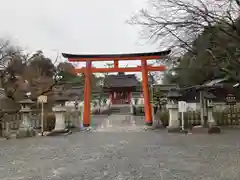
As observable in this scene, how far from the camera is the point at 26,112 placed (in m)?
16.0

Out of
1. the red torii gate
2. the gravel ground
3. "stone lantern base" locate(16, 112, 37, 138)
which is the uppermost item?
the red torii gate

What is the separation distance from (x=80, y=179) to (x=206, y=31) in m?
14.3

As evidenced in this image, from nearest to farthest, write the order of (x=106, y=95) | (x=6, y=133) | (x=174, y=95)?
(x=6, y=133) < (x=174, y=95) < (x=106, y=95)

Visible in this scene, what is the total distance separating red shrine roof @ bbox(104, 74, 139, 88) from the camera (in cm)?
4581

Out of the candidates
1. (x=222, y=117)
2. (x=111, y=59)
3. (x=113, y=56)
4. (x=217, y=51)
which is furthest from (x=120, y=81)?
(x=222, y=117)

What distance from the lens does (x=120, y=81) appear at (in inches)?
1861

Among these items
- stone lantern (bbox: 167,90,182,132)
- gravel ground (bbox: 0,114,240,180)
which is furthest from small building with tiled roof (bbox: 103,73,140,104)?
gravel ground (bbox: 0,114,240,180)

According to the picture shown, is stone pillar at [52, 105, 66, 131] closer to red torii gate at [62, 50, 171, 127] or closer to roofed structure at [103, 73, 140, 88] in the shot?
red torii gate at [62, 50, 171, 127]

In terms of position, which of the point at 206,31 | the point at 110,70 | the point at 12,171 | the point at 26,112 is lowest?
the point at 12,171

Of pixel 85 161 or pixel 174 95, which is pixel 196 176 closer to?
pixel 85 161

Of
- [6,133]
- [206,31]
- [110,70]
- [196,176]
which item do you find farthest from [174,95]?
[196,176]

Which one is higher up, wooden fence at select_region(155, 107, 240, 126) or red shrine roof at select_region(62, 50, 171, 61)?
red shrine roof at select_region(62, 50, 171, 61)

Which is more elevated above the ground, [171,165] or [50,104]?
[50,104]

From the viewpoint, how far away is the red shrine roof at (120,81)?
45812 mm
